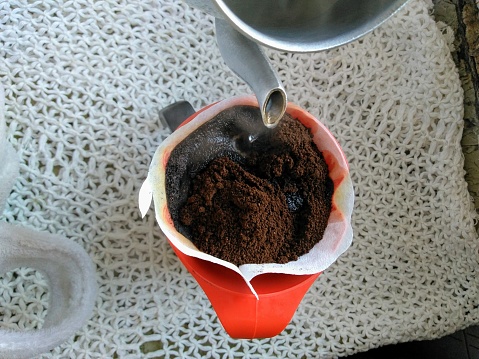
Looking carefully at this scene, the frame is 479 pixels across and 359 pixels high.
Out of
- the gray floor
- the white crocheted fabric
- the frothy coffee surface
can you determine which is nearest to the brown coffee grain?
the frothy coffee surface

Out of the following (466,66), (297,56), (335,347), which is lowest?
(335,347)

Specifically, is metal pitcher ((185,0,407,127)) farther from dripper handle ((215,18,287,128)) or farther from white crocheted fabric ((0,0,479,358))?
white crocheted fabric ((0,0,479,358))

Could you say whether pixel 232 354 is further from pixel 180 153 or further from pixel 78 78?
pixel 78 78

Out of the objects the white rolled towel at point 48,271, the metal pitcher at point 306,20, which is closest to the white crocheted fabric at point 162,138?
the white rolled towel at point 48,271

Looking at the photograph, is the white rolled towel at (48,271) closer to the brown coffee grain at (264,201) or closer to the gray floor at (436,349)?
the brown coffee grain at (264,201)

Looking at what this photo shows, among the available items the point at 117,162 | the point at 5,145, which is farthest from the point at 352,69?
the point at 5,145

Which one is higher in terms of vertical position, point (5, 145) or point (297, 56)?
point (5, 145)
